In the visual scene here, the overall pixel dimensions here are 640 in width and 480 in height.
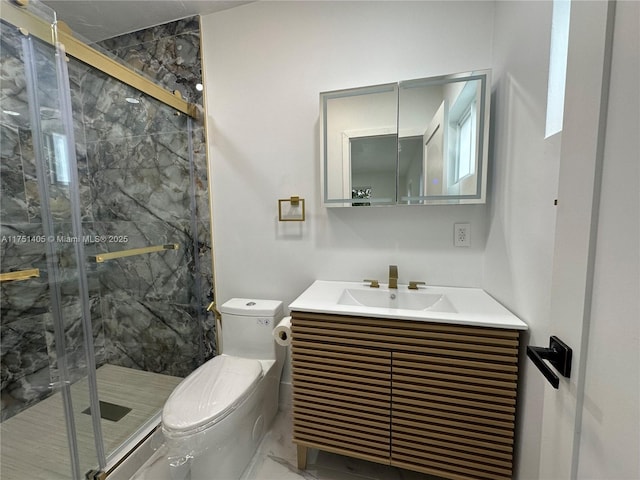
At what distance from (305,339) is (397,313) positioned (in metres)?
0.44

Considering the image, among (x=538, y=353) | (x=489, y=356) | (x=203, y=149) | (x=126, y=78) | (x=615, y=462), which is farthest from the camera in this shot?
(x=203, y=149)

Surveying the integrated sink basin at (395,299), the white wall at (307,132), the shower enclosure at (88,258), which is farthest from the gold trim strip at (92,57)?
the integrated sink basin at (395,299)

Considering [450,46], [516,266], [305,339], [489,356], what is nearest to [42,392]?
[305,339]

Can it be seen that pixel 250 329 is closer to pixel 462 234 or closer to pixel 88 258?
pixel 88 258

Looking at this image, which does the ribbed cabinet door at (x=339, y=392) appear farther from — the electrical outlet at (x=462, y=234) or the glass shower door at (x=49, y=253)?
the glass shower door at (x=49, y=253)

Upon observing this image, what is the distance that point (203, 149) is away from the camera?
70.1 inches

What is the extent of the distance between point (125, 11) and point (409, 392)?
106 inches

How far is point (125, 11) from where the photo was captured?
5.41ft

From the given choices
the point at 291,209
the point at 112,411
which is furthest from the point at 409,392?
the point at 112,411

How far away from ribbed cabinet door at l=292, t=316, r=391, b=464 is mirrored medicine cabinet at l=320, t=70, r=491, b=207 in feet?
2.50

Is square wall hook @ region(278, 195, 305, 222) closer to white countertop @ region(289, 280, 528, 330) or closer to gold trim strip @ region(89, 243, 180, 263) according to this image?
white countertop @ region(289, 280, 528, 330)

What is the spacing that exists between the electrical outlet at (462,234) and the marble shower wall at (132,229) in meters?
1.60

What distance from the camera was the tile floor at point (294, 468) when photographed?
4.25 ft

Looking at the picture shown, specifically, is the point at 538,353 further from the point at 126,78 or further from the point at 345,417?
the point at 126,78
